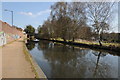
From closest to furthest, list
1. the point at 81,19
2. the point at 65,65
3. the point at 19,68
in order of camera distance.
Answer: the point at 19,68
the point at 65,65
the point at 81,19

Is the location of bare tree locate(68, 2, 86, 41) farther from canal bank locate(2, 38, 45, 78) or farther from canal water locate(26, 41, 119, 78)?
canal bank locate(2, 38, 45, 78)

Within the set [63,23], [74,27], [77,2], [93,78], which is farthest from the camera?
[63,23]

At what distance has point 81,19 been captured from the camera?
3162 cm

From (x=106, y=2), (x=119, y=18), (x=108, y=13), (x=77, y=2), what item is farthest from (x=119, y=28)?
(x=77, y=2)

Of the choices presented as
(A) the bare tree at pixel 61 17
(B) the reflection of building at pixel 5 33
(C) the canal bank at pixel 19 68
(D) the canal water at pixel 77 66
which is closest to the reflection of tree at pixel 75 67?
(D) the canal water at pixel 77 66

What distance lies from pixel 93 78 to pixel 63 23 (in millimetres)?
28228

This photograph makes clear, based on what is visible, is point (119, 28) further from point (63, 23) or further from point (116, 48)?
point (63, 23)

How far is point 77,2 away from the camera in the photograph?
1238 inches

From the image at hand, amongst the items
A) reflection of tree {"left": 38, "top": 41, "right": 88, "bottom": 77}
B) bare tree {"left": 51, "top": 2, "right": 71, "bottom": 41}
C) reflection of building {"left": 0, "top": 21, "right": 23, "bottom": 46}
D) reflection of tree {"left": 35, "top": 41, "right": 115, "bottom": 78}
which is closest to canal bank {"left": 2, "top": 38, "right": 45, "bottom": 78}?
reflection of tree {"left": 35, "top": 41, "right": 115, "bottom": 78}

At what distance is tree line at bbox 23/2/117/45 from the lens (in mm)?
25938

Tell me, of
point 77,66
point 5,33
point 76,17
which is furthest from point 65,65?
point 76,17

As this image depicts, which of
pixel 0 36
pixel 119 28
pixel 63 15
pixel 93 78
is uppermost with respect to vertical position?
pixel 63 15

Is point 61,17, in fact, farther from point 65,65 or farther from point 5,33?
point 65,65

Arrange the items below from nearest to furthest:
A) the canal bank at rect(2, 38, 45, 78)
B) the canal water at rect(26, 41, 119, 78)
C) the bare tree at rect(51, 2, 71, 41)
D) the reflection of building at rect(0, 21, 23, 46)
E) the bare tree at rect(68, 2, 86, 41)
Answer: the canal bank at rect(2, 38, 45, 78) < the canal water at rect(26, 41, 119, 78) < the reflection of building at rect(0, 21, 23, 46) < the bare tree at rect(68, 2, 86, 41) < the bare tree at rect(51, 2, 71, 41)
